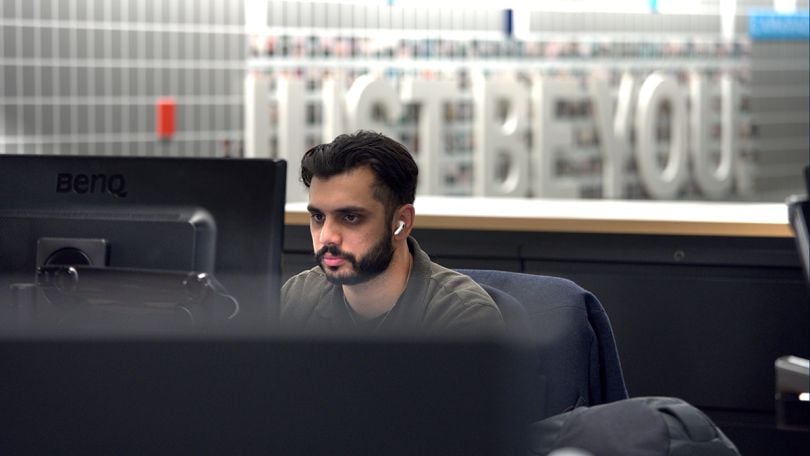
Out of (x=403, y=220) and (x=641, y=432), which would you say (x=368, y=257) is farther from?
(x=641, y=432)

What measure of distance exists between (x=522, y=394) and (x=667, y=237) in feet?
9.51

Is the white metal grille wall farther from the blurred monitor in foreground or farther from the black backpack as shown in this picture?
the blurred monitor in foreground

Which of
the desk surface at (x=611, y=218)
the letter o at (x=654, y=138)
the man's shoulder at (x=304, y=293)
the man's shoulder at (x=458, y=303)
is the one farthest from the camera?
the letter o at (x=654, y=138)

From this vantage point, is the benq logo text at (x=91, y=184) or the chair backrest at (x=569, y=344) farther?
the chair backrest at (x=569, y=344)

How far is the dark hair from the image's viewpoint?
220 centimetres

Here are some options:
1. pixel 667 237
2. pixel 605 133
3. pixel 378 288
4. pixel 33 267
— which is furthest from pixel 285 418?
pixel 605 133

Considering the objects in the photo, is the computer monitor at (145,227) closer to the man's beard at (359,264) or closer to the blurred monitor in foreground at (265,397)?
the man's beard at (359,264)

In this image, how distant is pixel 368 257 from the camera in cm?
216

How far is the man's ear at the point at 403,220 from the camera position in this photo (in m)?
2.25

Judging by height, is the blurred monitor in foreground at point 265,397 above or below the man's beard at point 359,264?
above

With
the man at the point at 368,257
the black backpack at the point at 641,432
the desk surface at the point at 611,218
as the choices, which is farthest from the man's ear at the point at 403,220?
the desk surface at the point at 611,218

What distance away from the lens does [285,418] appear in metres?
0.69

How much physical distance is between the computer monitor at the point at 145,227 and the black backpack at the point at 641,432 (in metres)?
0.40

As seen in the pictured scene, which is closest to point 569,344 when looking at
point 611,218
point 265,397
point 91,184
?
point 91,184
